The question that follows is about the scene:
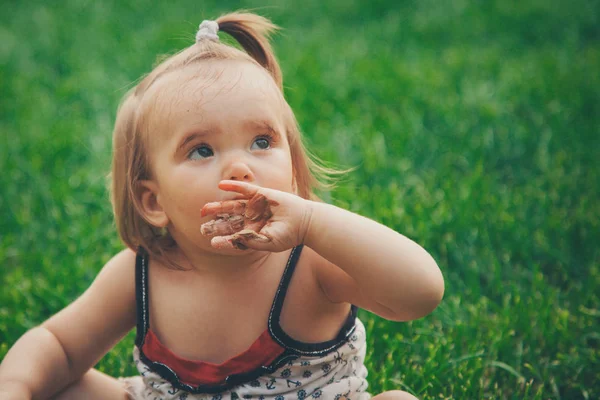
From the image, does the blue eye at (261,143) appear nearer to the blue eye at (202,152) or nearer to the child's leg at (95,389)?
the blue eye at (202,152)

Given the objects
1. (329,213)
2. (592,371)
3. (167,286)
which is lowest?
(592,371)

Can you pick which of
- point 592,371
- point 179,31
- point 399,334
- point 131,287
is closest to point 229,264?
point 131,287

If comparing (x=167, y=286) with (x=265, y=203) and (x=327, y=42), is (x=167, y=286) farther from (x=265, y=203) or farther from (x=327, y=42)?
(x=327, y=42)

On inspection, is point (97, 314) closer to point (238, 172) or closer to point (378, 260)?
point (238, 172)

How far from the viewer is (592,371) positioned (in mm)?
2129

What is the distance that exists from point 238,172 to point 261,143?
138 mm

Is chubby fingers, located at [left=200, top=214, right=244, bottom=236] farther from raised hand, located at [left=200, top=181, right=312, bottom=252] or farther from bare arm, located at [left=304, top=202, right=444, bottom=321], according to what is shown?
bare arm, located at [left=304, top=202, right=444, bottom=321]

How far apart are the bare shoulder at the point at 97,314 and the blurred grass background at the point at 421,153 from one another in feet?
1.27

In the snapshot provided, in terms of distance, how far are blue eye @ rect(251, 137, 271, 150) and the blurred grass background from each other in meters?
0.67

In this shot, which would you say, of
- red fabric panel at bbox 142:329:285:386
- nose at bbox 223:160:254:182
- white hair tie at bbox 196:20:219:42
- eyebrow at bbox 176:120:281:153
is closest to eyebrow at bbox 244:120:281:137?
eyebrow at bbox 176:120:281:153

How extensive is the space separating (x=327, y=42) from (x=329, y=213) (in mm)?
3972

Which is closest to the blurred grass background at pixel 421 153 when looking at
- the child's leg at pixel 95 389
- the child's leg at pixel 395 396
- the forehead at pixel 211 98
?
the child's leg at pixel 95 389

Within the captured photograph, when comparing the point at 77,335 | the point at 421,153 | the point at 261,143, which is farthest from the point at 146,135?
the point at 421,153

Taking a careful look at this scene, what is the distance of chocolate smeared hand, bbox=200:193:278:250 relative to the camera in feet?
4.81
